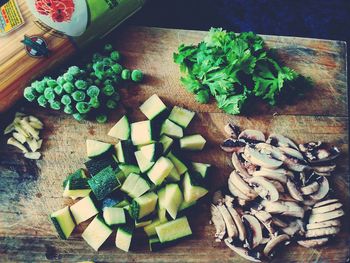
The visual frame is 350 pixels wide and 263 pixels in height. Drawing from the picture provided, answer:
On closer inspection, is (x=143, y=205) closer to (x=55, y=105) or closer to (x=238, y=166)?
(x=238, y=166)

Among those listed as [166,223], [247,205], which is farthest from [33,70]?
[247,205]

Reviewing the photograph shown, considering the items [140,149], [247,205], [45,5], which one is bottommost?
[247,205]

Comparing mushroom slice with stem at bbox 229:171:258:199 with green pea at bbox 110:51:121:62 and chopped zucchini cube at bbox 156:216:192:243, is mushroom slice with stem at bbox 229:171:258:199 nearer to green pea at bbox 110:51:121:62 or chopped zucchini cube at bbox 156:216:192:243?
chopped zucchini cube at bbox 156:216:192:243

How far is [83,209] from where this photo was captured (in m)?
3.36

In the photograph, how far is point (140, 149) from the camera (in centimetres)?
342

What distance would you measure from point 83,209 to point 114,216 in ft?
0.82

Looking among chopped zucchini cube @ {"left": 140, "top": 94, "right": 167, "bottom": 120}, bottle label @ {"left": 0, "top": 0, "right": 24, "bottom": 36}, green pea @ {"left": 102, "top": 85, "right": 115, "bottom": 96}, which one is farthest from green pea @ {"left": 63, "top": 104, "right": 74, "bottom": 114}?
bottle label @ {"left": 0, "top": 0, "right": 24, "bottom": 36}

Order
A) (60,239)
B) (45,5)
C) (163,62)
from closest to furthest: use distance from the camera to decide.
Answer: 1. (45,5)
2. (60,239)
3. (163,62)

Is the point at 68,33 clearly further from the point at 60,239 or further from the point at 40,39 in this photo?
the point at 60,239

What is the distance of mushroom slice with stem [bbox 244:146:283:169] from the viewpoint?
341 cm

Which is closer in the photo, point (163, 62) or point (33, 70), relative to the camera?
point (33, 70)

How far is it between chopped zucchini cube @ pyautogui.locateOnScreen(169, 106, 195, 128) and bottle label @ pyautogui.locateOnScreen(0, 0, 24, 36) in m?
1.25

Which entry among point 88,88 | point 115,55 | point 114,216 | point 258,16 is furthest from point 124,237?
point 258,16

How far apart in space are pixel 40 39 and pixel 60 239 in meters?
1.44
